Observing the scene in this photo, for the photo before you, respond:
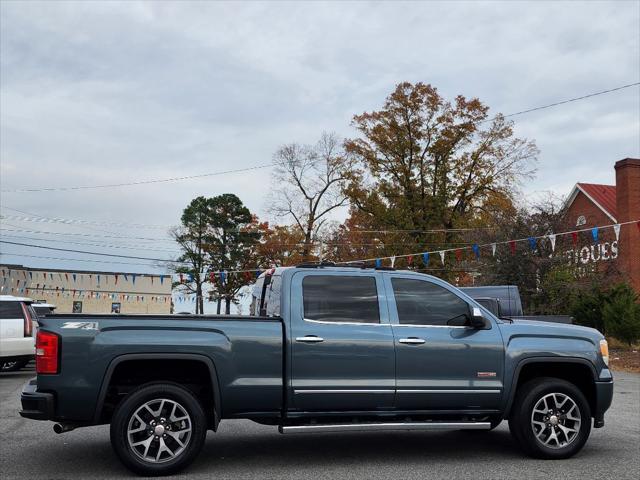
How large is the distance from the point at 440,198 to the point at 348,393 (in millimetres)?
34150

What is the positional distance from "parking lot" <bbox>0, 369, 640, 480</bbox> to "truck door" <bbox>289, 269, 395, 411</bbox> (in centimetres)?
68

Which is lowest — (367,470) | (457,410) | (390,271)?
(367,470)

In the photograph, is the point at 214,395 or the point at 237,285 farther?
the point at 237,285

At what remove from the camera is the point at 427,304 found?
7.18 meters

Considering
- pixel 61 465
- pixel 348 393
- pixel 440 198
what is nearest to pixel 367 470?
pixel 348 393

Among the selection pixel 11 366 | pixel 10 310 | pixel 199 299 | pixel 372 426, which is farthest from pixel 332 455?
pixel 199 299

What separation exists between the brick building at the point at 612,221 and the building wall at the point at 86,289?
45.8 m

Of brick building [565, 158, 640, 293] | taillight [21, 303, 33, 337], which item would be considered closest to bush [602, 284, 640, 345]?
brick building [565, 158, 640, 293]

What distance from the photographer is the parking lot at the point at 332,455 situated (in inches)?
254

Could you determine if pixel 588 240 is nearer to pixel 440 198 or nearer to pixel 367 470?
pixel 440 198

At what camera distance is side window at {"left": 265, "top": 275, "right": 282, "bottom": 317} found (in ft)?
23.2

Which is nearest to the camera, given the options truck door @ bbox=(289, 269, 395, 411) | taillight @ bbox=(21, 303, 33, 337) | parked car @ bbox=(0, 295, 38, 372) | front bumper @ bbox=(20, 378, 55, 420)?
front bumper @ bbox=(20, 378, 55, 420)

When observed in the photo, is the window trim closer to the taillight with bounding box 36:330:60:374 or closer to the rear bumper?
the taillight with bounding box 36:330:60:374

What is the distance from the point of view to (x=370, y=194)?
42.7m
